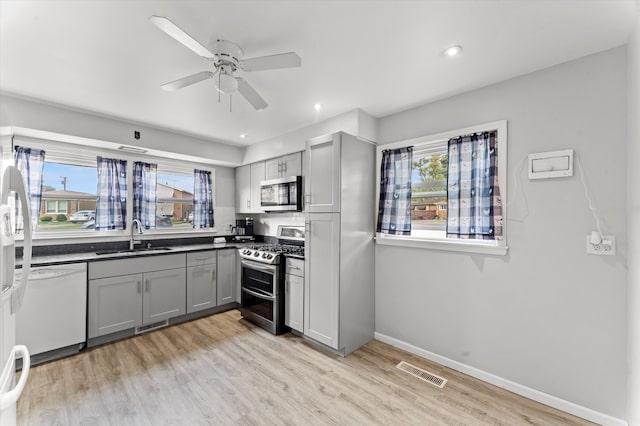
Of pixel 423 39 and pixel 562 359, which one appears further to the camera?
pixel 562 359

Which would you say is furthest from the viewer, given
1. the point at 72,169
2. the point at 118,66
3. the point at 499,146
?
the point at 72,169

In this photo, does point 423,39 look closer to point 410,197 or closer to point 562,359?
point 410,197

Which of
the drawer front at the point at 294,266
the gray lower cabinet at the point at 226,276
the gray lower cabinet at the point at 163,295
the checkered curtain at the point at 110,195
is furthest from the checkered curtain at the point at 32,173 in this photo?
the drawer front at the point at 294,266

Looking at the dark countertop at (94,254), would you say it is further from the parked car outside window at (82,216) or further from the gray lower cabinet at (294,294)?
the gray lower cabinet at (294,294)

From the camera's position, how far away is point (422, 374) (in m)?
2.49

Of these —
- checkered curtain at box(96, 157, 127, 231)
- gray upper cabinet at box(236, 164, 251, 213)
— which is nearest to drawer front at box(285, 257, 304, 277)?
gray upper cabinet at box(236, 164, 251, 213)

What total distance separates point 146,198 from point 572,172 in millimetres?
4779

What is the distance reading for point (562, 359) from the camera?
2045 millimetres

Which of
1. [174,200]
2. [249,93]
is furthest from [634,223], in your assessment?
[174,200]

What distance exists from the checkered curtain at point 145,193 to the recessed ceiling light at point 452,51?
398cm

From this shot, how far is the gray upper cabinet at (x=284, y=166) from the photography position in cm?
375

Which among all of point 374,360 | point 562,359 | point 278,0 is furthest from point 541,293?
point 278,0

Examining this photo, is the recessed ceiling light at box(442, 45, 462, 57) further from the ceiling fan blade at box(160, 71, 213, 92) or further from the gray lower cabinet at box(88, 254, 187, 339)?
the gray lower cabinet at box(88, 254, 187, 339)

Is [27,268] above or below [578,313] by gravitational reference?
above
